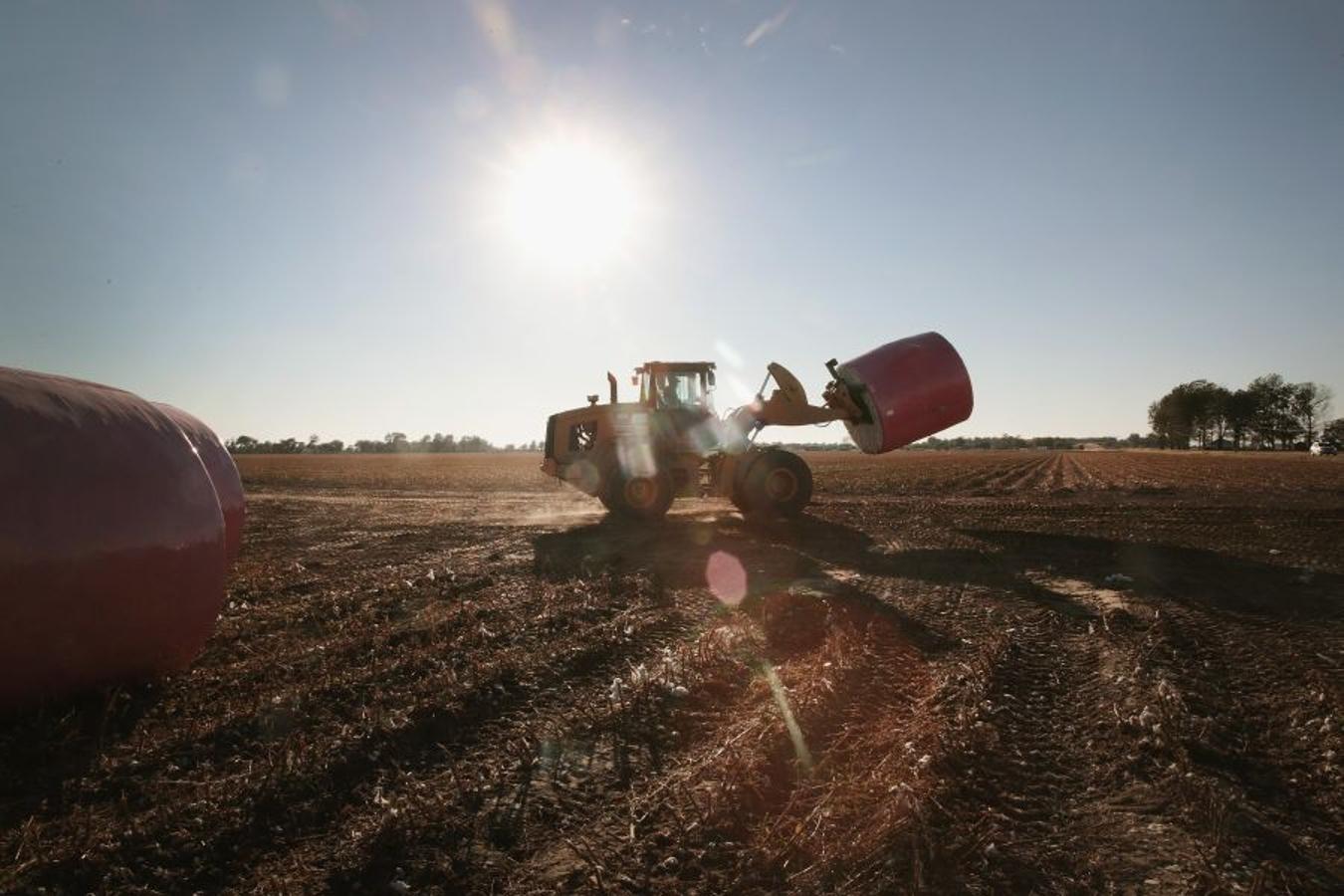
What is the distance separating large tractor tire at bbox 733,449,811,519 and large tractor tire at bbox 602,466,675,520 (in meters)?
1.57

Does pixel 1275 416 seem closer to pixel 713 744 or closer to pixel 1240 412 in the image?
pixel 1240 412

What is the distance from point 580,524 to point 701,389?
159 inches

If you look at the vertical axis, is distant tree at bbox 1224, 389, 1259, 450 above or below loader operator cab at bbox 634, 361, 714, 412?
above

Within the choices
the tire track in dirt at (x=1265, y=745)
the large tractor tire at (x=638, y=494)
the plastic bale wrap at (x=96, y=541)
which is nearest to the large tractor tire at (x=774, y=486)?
the large tractor tire at (x=638, y=494)

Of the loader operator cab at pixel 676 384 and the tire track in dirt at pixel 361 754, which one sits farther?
the loader operator cab at pixel 676 384

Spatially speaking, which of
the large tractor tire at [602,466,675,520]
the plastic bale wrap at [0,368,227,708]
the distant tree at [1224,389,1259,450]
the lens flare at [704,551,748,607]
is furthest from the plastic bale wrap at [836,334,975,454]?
the distant tree at [1224,389,1259,450]

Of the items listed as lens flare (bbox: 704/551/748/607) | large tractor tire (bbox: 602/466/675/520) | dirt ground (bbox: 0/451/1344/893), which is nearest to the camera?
dirt ground (bbox: 0/451/1344/893)

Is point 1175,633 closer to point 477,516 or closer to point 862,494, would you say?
point 477,516

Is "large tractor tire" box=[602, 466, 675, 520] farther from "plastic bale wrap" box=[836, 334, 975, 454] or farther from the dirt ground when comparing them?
the dirt ground

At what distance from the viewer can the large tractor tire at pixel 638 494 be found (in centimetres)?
1516

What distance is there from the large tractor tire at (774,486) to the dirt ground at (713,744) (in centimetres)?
572

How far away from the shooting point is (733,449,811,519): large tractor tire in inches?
572

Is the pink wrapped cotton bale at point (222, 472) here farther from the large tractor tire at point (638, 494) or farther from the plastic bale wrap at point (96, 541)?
the large tractor tire at point (638, 494)

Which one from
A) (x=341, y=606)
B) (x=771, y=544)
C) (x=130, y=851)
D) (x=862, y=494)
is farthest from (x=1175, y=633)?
(x=862, y=494)
